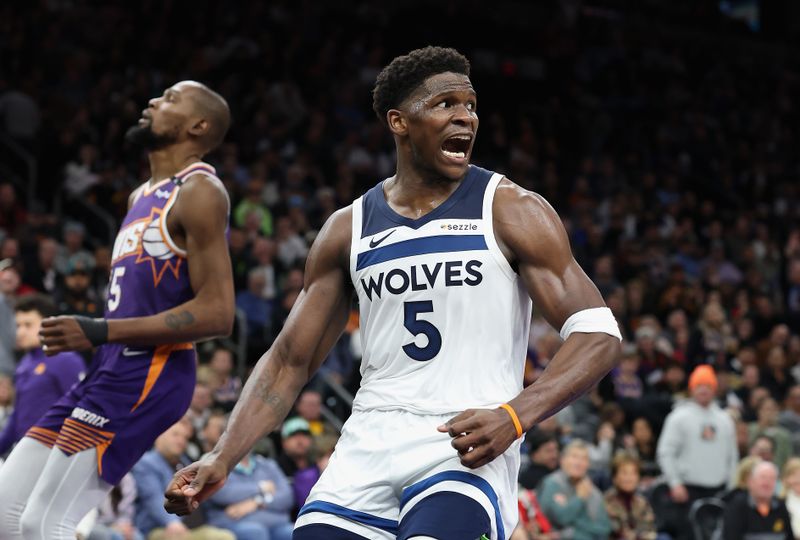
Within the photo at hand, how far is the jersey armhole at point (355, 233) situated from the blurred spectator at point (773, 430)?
33.9ft

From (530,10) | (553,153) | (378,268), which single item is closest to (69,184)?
(553,153)

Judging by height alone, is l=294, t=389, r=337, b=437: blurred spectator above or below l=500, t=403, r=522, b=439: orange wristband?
above

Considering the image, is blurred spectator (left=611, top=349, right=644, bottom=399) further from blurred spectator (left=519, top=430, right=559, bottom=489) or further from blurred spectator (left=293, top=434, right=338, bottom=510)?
blurred spectator (left=293, top=434, right=338, bottom=510)

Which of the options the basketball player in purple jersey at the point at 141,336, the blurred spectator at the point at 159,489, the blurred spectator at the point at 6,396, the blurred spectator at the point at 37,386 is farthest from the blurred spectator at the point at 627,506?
the basketball player in purple jersey at the point at 141,336

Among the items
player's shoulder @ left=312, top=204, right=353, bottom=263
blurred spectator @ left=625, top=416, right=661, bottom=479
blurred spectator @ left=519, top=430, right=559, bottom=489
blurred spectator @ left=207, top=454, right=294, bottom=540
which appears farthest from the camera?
blurred spectator @ left=625, top=416, right=661, bottom=479

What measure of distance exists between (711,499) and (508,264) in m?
9.05

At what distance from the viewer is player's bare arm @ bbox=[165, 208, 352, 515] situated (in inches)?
167

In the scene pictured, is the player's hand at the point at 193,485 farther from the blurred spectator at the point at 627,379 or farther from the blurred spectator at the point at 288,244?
the blurred spectator at the point at 627,379

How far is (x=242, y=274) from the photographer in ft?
43.7

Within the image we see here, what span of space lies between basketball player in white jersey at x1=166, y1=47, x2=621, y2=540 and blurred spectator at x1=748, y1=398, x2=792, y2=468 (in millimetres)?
10345

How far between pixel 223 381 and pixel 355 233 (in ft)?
24.5

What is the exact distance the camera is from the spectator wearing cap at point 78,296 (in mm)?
10391

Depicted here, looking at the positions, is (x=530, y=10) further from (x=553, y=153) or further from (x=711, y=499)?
(x=711, y=499)

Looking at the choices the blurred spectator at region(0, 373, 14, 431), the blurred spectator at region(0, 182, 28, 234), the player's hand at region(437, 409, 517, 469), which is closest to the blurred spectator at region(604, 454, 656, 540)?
the blurred spectator at region(0, 373, 14, 431)
